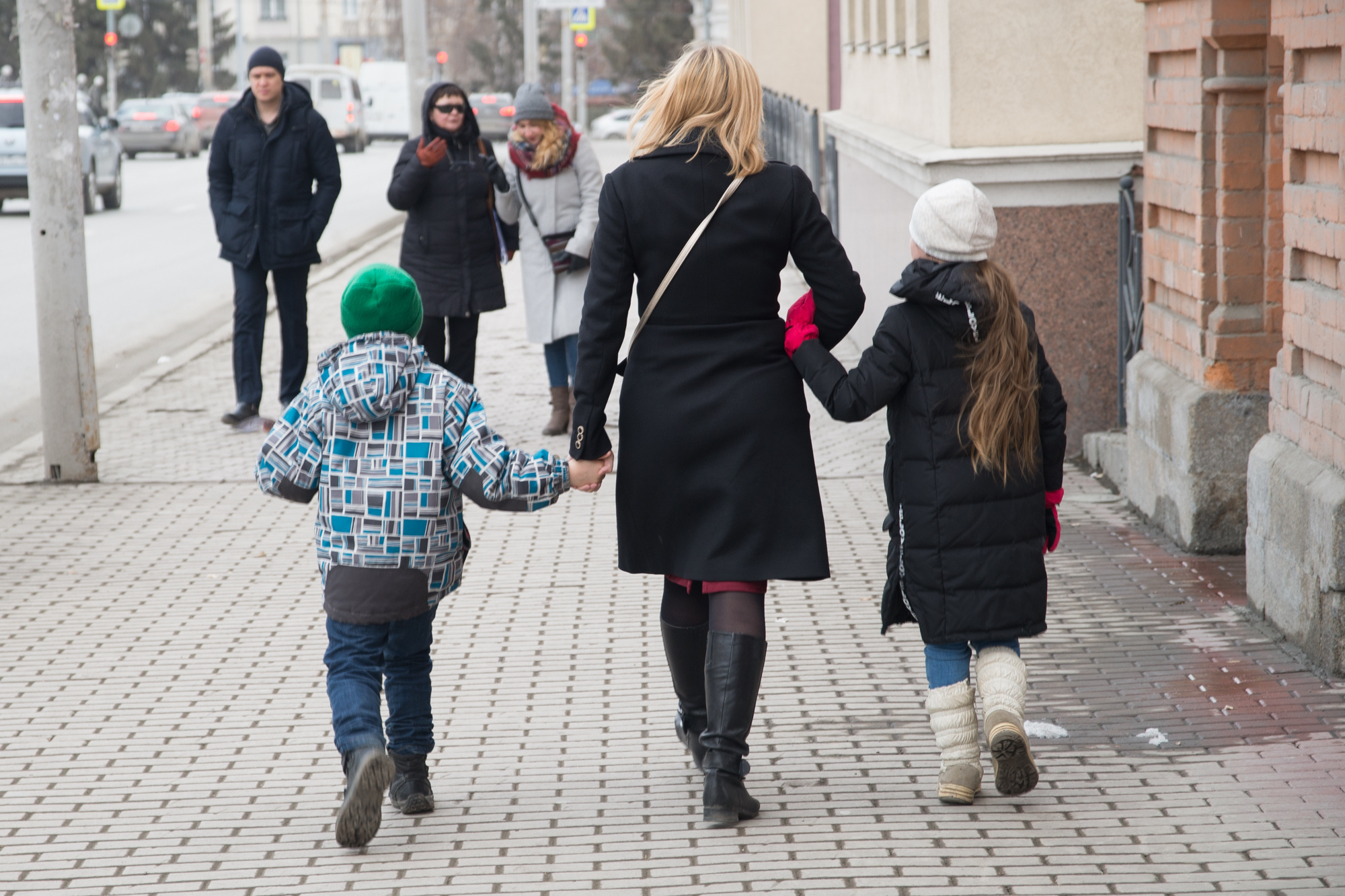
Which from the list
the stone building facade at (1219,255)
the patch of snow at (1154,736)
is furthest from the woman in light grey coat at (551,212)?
the patch of snow at (1154,736)

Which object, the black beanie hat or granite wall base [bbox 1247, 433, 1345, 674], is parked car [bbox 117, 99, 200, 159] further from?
granite wall base [bbox 1247, 433, 1345, 674]

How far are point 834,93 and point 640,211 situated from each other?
19707mm

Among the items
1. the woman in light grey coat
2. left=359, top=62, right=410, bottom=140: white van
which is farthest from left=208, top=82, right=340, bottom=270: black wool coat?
left=359, top=62, right=410, bottom=140: white van

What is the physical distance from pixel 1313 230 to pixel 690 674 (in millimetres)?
2440

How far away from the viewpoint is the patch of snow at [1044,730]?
15.0 feet

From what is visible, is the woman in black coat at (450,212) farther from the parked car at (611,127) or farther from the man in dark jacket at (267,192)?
the parked car at (611,127)

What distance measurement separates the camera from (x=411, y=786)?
4.12 m

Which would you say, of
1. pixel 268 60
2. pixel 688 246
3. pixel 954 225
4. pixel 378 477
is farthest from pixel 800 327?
pixel 268 60

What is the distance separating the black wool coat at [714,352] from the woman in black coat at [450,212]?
16.3 feet

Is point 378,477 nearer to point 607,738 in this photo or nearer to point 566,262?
point 607,738

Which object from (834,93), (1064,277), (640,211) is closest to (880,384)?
(640,211)

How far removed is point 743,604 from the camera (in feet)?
13.1

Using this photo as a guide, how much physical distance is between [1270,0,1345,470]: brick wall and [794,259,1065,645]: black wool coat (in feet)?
4.90

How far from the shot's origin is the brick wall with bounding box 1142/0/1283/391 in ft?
20.0
